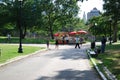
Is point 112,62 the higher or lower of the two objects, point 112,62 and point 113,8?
the lower

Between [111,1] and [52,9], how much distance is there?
3620cm

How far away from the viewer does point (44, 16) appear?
85.2 m

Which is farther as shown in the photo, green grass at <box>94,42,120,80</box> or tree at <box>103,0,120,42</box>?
tree at <box>103,0,120,42</box>

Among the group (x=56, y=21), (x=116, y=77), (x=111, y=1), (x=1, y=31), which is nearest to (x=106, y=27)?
(x=56, y=21)

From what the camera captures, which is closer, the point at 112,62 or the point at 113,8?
the point at 112,62

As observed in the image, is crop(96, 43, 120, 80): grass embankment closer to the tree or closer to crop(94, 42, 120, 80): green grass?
crop(94, 42, 120, 80): green grass

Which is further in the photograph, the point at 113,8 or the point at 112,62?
the point at 113,8

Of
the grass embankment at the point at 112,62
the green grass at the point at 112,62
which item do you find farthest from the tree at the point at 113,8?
the grass embankment at the point at 112,62

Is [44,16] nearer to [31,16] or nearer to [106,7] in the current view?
[31,16]

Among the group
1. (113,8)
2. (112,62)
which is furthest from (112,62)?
(113,8)

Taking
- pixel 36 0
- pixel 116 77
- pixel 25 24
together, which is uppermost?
pixel 36 0

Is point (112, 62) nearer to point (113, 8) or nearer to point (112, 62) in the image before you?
point (112, 62)

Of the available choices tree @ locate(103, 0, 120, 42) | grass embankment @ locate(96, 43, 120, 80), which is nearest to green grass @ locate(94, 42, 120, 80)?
grass embankment @ locate(96, 43, 120, 80)

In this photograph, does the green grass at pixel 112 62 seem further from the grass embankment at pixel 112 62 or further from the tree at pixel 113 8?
the tree at pixel 113 8
